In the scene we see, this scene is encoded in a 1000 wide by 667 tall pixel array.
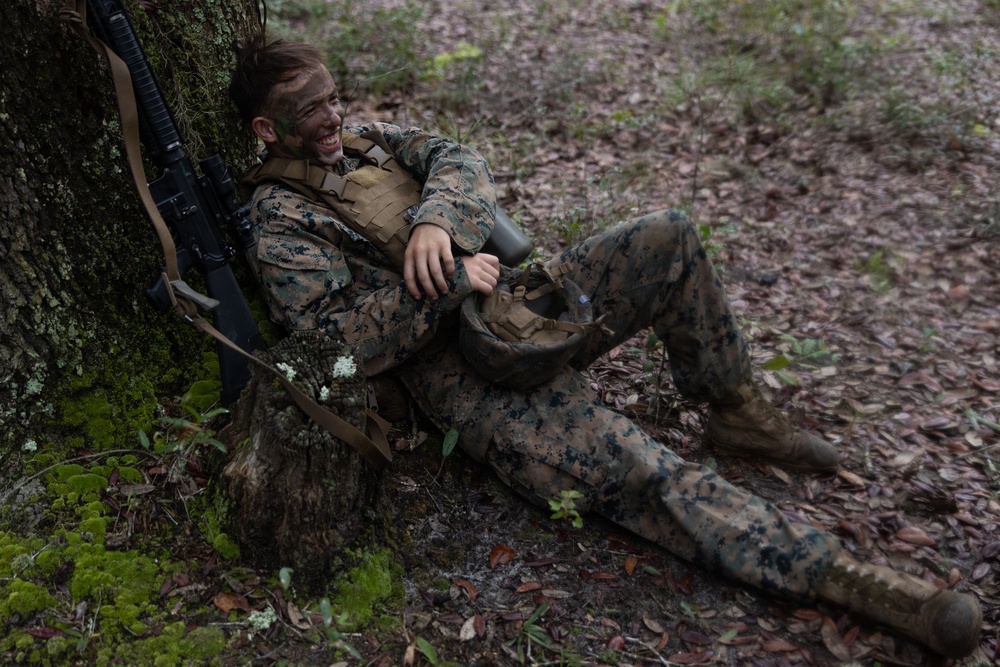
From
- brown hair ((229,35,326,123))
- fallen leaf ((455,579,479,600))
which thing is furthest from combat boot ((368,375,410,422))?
brown hair ((229,35,326,123))

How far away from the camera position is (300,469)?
2.72 metres

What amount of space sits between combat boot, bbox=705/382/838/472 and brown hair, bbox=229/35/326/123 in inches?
98.2

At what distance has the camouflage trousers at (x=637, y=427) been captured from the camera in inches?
119

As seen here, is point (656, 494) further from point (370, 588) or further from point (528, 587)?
point (370, 588)

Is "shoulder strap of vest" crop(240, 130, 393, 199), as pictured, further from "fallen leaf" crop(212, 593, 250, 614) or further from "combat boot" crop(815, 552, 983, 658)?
"combat boot" crop(815, 552, 983, 658)

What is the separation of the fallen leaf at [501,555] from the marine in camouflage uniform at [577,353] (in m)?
0.24

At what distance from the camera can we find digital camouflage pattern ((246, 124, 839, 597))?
3.06m

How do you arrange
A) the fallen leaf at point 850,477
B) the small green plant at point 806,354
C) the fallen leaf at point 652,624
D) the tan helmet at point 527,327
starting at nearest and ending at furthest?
the fallen leaf at point 652,624 → the tan helmet at point 527,327 → the fallen leaf at point 850,477 → the small green plant at point 806,354

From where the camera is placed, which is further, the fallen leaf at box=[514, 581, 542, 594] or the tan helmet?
the tan helmet

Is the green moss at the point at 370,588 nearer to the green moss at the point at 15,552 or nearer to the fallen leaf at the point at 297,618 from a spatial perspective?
the fallen leaf at the point at 297,618

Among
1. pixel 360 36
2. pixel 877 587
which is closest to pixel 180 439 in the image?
pixel 877 587

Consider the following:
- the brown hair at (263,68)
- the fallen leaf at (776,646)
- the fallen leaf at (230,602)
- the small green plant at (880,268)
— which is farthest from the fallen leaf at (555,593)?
the small green plant at (880,268)

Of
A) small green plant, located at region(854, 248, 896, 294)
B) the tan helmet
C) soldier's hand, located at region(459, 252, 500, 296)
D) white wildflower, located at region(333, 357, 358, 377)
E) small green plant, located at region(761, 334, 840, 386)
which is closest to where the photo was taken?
white wildflower, located at region(333, 357, 358, 377)

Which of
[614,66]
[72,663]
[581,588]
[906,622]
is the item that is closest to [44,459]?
[72,663]
